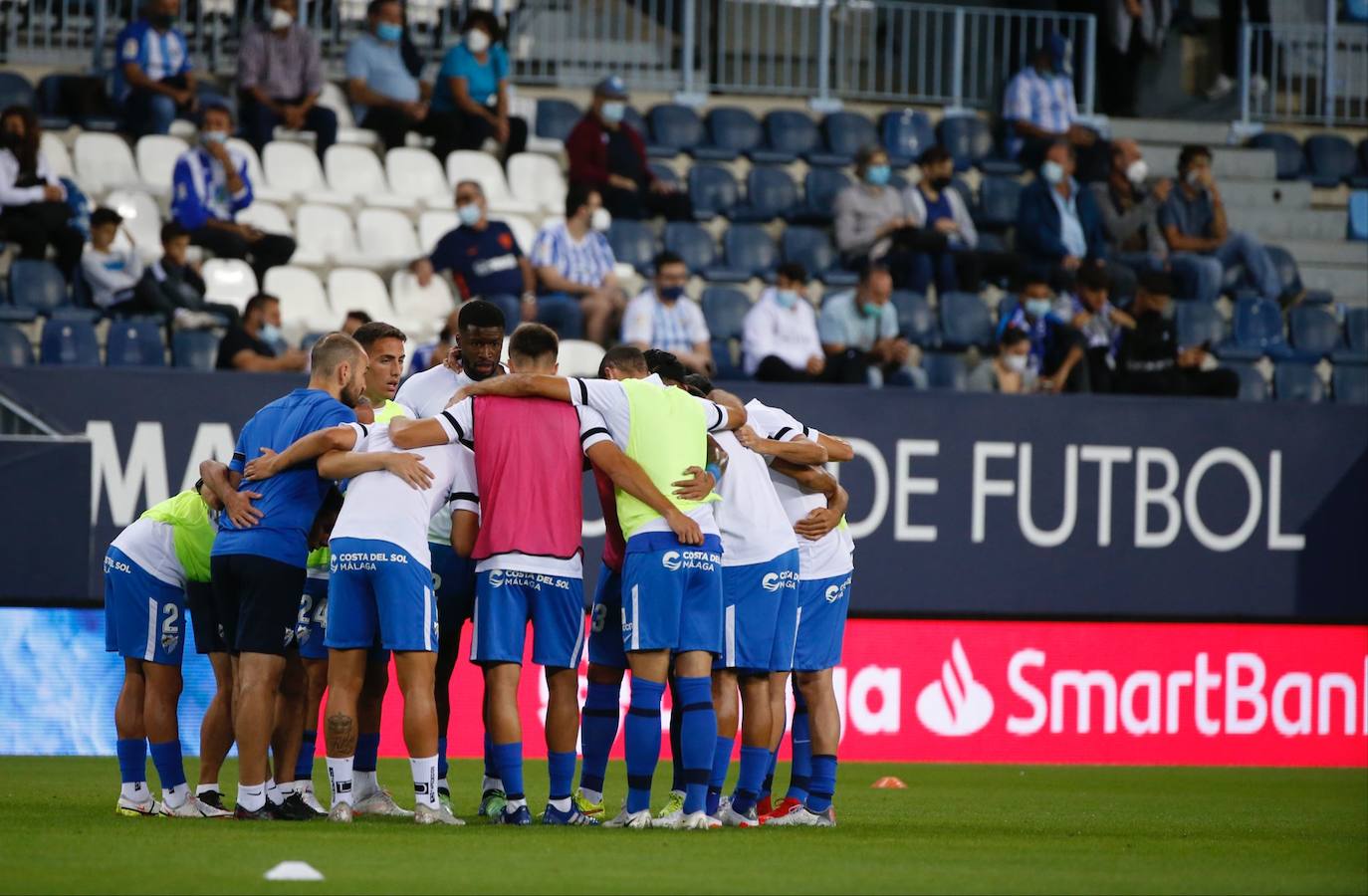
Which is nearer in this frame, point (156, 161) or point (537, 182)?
point (156, 161)

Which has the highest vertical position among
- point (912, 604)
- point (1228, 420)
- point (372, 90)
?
point (372, 90)

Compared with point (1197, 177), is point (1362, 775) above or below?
below

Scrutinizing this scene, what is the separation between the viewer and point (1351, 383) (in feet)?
60.8

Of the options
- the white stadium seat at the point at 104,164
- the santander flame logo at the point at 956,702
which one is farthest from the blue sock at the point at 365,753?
the white stadium seat at the point at 104,164

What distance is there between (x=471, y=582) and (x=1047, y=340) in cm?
886

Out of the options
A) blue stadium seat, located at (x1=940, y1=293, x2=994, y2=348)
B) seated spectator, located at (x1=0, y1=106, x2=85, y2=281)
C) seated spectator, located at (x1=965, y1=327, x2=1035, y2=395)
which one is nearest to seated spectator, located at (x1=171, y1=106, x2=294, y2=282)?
seated spectator, located at (x1=0, y1=106, x2=85, y2=281)

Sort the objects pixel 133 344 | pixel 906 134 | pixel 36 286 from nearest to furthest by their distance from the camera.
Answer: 1. pixel 133 344
2. pixel 36 286
3. pixel 906 134

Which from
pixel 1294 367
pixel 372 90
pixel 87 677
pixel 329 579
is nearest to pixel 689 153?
pixel 372 90

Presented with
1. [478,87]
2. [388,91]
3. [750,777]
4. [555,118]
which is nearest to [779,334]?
[478,87]

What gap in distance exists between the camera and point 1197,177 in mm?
19594

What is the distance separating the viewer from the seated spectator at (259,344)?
14.8 metres

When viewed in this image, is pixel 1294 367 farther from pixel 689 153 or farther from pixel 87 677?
pixel 87 677

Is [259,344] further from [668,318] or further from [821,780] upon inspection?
[821,780]

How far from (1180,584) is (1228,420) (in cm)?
134
